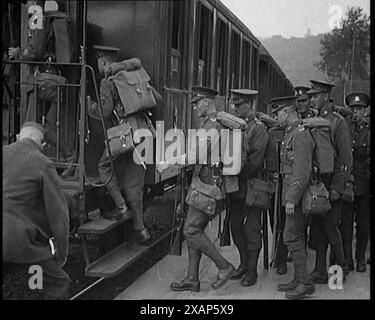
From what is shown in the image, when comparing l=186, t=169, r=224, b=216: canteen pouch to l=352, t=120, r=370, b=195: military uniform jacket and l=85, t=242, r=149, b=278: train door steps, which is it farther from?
l=352, t=120, r=370, b=195: military uniform jacket

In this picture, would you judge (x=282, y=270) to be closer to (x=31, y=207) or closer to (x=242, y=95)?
(x=242, y=95)

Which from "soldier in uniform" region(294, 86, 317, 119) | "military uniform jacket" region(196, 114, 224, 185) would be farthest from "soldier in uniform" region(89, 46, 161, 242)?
"soldier in uniform" region(294, 86, 317, 119)

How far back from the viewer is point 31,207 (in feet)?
12.8

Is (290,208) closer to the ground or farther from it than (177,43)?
closer to the ground

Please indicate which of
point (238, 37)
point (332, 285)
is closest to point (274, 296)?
point (332, 285)

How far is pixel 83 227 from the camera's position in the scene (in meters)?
4.47

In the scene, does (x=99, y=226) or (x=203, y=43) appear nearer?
(x=99, y=226)

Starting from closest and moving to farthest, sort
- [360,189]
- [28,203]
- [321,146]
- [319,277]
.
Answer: [28,203] → [321,146] → [319,277] → [360,189]

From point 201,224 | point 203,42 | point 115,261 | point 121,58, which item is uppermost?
point 203,42

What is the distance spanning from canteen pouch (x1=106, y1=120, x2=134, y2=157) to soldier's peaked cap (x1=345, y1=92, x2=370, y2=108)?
6.63ft

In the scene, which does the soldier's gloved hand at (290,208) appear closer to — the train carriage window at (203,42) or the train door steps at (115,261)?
the train door steps at (115,261)

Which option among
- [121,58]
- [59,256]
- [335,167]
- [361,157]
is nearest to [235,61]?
[361,157]

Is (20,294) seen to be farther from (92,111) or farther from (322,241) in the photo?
(322,241)

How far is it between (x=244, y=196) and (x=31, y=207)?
6.43 feet
